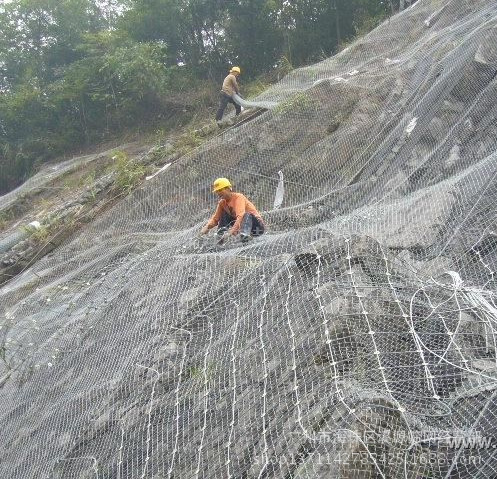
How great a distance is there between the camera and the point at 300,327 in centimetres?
359

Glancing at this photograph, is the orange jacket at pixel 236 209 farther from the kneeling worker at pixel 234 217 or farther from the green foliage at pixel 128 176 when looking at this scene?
the green foliage at pixel 128 176

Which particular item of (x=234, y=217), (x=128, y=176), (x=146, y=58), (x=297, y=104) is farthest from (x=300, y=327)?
(x=146, y=58)

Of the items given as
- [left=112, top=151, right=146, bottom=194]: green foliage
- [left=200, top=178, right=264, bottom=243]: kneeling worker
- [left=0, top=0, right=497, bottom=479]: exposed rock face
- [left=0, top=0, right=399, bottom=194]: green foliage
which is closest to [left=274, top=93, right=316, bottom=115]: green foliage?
[left=0, top=0, right=497, bottom=479]: exposed rock face

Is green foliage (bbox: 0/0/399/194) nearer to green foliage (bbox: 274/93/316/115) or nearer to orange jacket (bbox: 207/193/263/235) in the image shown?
green foliage (bbox: 274/93/316/115)

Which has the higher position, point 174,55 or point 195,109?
point 174,55

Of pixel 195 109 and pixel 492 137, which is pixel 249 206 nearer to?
pixel 492 137

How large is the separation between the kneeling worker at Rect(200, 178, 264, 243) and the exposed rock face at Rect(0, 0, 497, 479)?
334 mm

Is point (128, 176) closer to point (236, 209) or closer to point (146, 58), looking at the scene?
point (236, 209)

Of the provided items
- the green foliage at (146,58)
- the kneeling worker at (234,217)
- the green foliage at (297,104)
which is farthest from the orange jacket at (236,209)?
the green foliage at (146,58)

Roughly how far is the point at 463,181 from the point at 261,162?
367 cm

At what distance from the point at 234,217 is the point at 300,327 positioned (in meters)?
2.61

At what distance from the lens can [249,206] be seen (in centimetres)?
592

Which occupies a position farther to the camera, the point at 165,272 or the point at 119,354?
the point at 165,272

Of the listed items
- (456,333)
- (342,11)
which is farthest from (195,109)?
(456,333)
